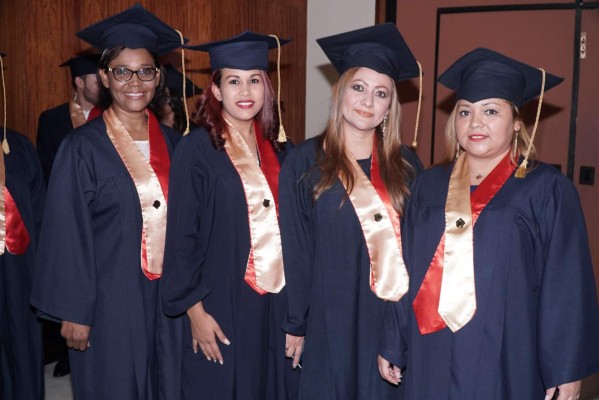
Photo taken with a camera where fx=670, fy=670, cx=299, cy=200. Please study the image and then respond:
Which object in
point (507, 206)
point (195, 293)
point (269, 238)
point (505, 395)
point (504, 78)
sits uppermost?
point (504, 78)

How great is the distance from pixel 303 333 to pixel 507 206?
2.84 feet

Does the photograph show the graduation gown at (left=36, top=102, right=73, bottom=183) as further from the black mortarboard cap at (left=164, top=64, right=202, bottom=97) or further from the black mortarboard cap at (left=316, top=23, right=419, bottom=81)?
the black mortarboard cap at (left=316, top=23, right=419, bottom=81)

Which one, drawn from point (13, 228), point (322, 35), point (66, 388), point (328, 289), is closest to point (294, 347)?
point (328, 289)

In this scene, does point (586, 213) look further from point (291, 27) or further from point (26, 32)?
point (26, 32)

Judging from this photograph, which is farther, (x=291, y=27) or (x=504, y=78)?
(x=291, y=27)

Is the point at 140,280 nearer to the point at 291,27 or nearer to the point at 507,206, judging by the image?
the point at 507,206

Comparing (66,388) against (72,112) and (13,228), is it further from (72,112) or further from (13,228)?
(72,112)

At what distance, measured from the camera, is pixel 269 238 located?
2.46 m

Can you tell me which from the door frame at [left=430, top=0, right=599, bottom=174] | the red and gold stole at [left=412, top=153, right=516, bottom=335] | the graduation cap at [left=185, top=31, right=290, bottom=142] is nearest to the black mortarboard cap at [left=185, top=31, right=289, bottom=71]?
the graduation cap at [left=185, top=31, right=290, bottom=142]

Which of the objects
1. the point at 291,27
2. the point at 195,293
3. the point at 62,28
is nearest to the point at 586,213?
the point at 291,27

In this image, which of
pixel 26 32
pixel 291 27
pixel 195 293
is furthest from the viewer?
Result: pixel 291 27

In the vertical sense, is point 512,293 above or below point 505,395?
above

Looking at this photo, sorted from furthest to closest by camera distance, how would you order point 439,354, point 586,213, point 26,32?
1. point 586,213
2. point 26,32
3. point 439,354

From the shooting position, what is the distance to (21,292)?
9.37 ft
